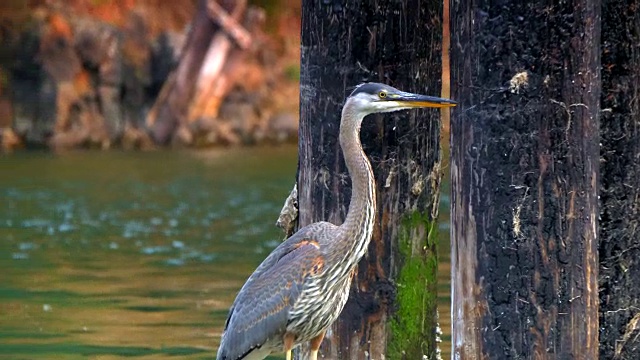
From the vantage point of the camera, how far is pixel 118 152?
26.2m

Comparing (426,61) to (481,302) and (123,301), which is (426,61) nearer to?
(481,302)

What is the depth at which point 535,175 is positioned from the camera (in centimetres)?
561

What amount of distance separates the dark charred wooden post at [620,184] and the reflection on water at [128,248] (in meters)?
2.60

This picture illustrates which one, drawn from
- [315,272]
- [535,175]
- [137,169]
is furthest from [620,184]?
[137,169]

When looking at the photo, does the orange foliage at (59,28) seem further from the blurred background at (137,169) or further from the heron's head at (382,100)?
the heron's head at (382,100)

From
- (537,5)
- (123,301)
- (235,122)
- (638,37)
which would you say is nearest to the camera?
(537,5)

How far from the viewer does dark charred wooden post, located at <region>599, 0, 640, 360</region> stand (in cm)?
626

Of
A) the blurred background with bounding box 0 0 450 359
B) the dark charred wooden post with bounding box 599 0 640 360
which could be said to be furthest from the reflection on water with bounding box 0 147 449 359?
the dark charred wooden post with bounding box 599 0 640 360

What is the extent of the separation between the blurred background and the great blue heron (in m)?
2.51

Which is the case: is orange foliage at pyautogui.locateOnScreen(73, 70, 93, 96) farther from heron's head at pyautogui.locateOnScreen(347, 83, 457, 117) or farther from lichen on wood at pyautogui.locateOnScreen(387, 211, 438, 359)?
heron's head at pyautogui.locateOnScreen(347, 83, 457, 117)

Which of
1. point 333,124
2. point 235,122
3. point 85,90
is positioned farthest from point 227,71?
point 333,124

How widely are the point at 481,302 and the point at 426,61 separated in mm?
1410

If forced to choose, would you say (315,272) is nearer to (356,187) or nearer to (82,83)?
(356,187)

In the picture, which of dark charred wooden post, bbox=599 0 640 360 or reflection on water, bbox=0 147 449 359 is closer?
dark charred wooden post, bbox=599 0 640 360
